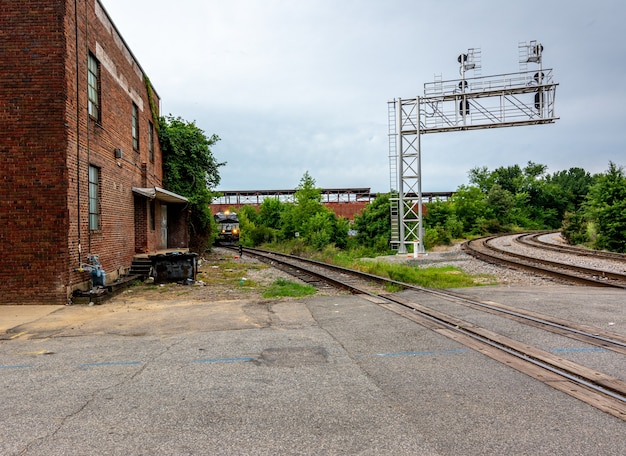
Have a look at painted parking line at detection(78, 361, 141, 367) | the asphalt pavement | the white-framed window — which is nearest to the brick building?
the asphalt pavement

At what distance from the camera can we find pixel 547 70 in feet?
67.9

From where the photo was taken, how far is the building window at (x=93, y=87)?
1135 centimetres

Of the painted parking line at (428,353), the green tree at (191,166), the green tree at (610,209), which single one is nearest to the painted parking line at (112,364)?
the painted parking line at (428,353)

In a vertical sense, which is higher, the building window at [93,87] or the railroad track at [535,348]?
the building window at [93,87]

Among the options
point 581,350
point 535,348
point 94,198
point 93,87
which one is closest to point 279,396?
point 535,348

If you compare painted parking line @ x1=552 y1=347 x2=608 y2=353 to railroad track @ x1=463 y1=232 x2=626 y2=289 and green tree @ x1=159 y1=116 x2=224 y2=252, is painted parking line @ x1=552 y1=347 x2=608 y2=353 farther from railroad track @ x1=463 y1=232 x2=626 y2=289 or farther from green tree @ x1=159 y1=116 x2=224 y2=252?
green tree @ x1=159 y1=116 x2=224 y2=252

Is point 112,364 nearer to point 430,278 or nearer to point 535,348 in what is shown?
point 535,348

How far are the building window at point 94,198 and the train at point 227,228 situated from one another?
24.9m

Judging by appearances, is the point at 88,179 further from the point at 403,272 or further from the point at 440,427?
the point at 440,427

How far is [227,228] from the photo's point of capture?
36969 millimetres

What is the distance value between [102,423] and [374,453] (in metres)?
2.13

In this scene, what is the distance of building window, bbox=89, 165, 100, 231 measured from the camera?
11219 mm

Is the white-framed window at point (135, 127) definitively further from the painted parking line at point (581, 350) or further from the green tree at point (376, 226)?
the green tree at point (376, 226)

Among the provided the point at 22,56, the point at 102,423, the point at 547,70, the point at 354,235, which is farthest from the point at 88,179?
the point at 354,235
